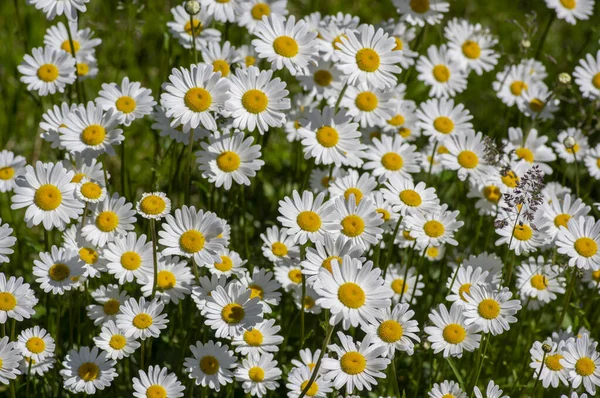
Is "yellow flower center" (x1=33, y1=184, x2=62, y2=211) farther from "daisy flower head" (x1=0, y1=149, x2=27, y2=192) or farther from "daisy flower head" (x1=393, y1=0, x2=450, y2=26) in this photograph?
"daisy flower head" (x1=393, y1=0, x2=450, y2=26)

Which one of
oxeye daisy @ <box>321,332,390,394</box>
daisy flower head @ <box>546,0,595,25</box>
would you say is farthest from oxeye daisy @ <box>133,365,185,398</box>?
daisy flower head @ <box>546,0,595,25</box>

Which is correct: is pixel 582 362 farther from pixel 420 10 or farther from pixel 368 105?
pixel 420 10

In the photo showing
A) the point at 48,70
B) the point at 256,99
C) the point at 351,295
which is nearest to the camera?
the point at 351,295

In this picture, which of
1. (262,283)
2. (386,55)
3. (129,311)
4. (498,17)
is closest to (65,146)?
(129,311)

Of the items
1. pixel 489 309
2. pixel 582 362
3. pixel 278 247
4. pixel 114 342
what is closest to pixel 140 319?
pixel 114 342

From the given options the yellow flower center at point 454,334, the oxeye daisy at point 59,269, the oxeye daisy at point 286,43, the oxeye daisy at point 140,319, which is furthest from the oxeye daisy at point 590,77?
the oxeye daisy at point 59,269
